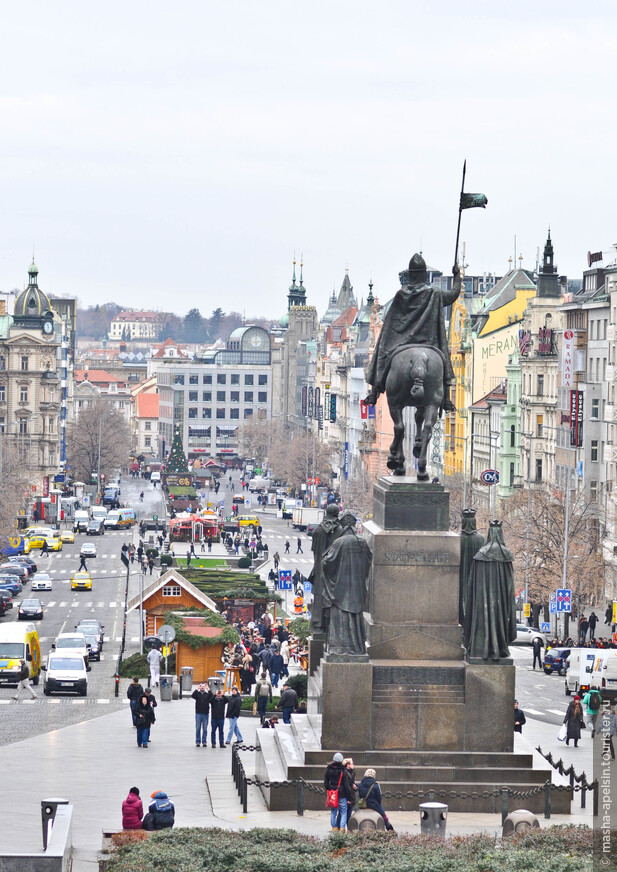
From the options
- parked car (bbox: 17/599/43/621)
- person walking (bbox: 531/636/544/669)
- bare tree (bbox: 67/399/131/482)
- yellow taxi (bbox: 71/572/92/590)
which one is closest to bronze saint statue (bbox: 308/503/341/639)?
person walking (bbox: 531/636/544/669)

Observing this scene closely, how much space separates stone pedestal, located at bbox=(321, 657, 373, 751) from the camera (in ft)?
94.3

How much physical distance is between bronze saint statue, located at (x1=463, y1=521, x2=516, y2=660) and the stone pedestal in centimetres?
156

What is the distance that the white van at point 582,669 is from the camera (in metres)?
52.7

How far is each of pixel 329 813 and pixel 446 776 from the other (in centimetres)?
173

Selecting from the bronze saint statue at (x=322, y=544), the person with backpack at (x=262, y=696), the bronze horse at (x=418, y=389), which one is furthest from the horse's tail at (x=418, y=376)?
the person with backpack at (x=262, y=696)

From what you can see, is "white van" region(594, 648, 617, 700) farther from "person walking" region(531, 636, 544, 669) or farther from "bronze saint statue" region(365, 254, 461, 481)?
"bronze saint statue" region(365, 254, 461, 481)

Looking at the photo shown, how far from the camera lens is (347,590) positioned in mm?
29141

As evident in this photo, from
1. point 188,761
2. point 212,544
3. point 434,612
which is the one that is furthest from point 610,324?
point 434,612

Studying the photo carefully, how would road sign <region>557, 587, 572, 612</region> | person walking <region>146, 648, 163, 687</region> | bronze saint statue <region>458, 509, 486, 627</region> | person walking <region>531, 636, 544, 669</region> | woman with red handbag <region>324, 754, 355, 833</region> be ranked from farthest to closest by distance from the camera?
1. road sign <region>557, 587, 572, 612</region>
2. person walking <region>531, 636, 544, 669</region>
3. person walking <region>146, 648, 163, 687</region>
4. bronze saint statue <region>458, 509, 486, 627</region>
5. woman with red handbag <region>324, 754, 355, 833</region>

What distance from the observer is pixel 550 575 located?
7888 cm

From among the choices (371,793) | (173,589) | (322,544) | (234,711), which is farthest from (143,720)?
(173,589)

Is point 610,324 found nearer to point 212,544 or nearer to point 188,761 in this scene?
point 212,544

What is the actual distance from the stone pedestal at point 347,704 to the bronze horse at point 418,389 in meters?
3.11

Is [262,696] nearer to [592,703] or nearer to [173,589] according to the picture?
[592,703]
